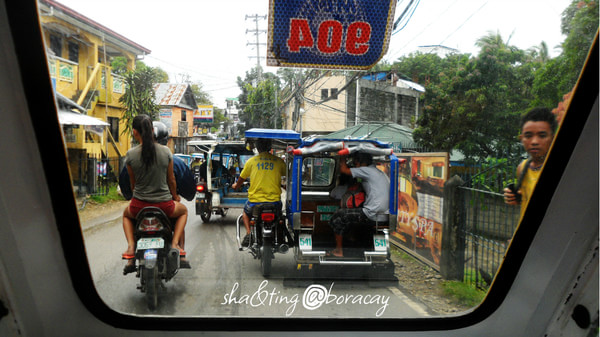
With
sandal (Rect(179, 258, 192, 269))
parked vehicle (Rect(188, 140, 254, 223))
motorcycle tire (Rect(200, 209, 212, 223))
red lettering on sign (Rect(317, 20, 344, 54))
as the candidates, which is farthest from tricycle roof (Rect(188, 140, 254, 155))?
red lettering on sign (Rect(317, 20, 344, 54))

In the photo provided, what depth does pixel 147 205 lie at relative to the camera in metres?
2.21

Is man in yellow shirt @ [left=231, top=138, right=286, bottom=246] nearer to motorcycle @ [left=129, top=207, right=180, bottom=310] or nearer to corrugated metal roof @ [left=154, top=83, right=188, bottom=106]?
motorcycle @ [left=129, top=207, right=180, bottom=310]

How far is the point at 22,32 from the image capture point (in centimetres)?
143

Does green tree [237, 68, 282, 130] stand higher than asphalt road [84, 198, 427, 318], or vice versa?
green tree [237, 68, 282, 130]

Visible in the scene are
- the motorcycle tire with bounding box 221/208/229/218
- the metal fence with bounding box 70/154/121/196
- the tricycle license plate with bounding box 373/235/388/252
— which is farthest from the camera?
the motorcycle tire with bounding box 221/208/229/218

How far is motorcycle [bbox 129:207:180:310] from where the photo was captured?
2.13m

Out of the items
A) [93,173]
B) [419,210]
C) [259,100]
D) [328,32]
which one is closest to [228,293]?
[93,173]

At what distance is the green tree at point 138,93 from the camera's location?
182cm

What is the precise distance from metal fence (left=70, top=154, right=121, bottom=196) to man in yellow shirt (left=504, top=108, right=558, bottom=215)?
1838 millimetres

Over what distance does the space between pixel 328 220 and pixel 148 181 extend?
6.54ft

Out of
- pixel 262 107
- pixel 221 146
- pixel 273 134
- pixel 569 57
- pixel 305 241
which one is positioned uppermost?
pixel 569 57

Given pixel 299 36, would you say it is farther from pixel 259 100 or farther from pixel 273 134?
pixel 273 134

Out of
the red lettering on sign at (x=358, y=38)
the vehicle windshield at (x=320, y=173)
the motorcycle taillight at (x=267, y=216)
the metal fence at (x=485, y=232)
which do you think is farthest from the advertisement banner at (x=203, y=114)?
the vehicle windshield at (x=320, y=173)

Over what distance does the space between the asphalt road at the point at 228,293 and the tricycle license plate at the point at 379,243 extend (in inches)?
27.1
